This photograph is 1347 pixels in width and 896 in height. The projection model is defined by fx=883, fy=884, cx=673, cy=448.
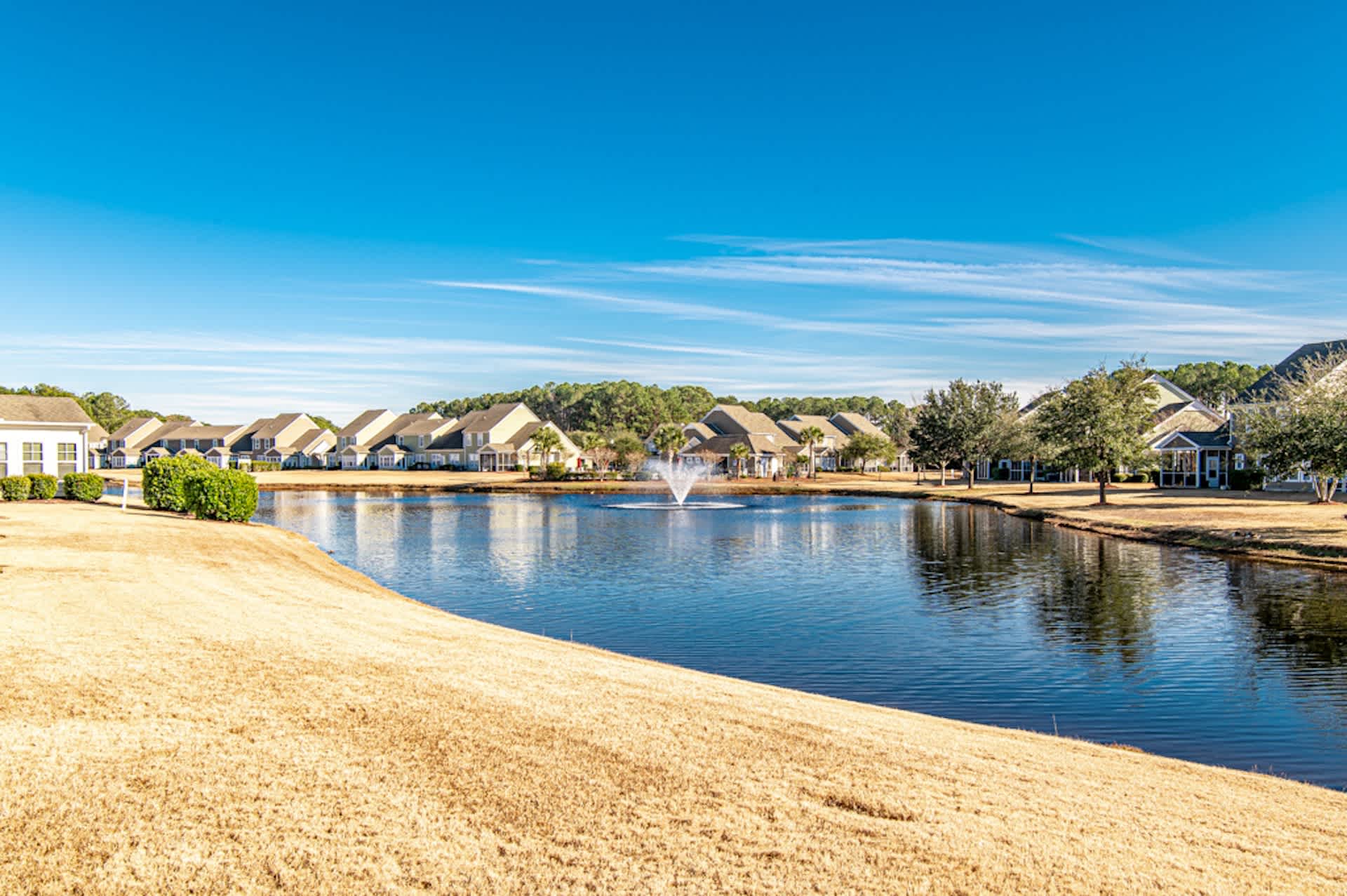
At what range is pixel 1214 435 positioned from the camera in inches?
2256

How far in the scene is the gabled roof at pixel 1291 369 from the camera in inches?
2042

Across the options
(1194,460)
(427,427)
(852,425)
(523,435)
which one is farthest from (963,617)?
(427,427)

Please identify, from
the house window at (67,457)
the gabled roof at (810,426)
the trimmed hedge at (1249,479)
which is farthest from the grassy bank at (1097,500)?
the house window at (67,457)

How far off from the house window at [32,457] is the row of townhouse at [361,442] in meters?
54.5

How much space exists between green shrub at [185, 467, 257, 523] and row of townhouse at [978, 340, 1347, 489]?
162ft

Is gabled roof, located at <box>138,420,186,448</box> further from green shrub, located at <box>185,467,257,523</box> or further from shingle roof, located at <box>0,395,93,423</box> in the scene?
green shrub, located at <box>185,467,257,523</box>

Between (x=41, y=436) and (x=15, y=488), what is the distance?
581 centimetres

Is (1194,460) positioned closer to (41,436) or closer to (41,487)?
→ (41,487)

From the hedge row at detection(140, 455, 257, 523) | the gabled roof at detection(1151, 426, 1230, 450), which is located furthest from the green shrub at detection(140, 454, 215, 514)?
the gabled roof at detection(1151, 426, 1230, 450)

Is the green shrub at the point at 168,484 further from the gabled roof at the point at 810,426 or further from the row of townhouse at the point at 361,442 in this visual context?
the gabled roof at the point at 810,426

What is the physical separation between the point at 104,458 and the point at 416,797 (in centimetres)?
14609

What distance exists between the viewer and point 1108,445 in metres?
49.3

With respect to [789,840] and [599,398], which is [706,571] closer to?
[789,840]

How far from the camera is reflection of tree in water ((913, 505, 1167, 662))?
19469 mm
